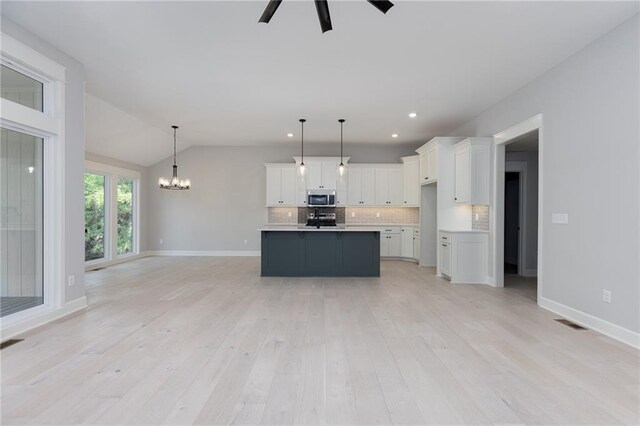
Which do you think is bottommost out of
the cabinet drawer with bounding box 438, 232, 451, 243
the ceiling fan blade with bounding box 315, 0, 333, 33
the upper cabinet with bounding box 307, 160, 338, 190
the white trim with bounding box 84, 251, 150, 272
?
the white trim with bounding box 84, 251, 150, 272

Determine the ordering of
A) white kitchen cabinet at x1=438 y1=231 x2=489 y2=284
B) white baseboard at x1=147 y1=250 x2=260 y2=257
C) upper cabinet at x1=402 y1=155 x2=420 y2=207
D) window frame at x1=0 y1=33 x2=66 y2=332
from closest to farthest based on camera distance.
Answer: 1. window frame at x1=0 y1=33 x2=66 y2=332
2. white kitchen cabinet at x1=438 y1=231 x2=489 y2=284
3. upper cabinet at x1=402 y1=155 x2=420 y2=207
4. white baseboard at x1=147 y1=250 x2=260 y2=257

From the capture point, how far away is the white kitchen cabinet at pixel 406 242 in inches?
330

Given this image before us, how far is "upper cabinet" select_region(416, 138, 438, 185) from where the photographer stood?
22.2ft

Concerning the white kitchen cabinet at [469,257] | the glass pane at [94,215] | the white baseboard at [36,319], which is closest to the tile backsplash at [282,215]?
the glass pane at [94,215]

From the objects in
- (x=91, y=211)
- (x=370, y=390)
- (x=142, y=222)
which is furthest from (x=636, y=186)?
(x=142, y=222)

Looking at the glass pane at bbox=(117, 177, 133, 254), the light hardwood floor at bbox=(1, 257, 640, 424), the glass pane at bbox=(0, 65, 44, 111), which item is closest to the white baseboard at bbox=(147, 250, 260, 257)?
the glass pane at bbox=(117, 177, 133, 254)

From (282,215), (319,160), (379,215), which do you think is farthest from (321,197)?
(379,215)

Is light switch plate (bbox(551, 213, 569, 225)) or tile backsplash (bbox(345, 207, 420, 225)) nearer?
light switch plate (bbox(551, 213, 569, 225))

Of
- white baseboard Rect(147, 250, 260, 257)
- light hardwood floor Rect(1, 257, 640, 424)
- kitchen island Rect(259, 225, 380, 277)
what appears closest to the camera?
light hardwood floor Rect(1, 257, 640, 424)

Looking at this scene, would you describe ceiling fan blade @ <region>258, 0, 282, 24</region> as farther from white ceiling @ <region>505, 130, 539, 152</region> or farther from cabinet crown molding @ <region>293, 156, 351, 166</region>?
cabinet crown molding @ <region>293, 156, 351, 166</region>

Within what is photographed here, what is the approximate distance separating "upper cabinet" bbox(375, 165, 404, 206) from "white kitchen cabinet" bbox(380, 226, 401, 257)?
0.70 meters

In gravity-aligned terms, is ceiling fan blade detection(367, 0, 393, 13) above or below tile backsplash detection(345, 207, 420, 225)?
above

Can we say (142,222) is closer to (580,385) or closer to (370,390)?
(370,390)

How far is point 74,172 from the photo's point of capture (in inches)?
158
